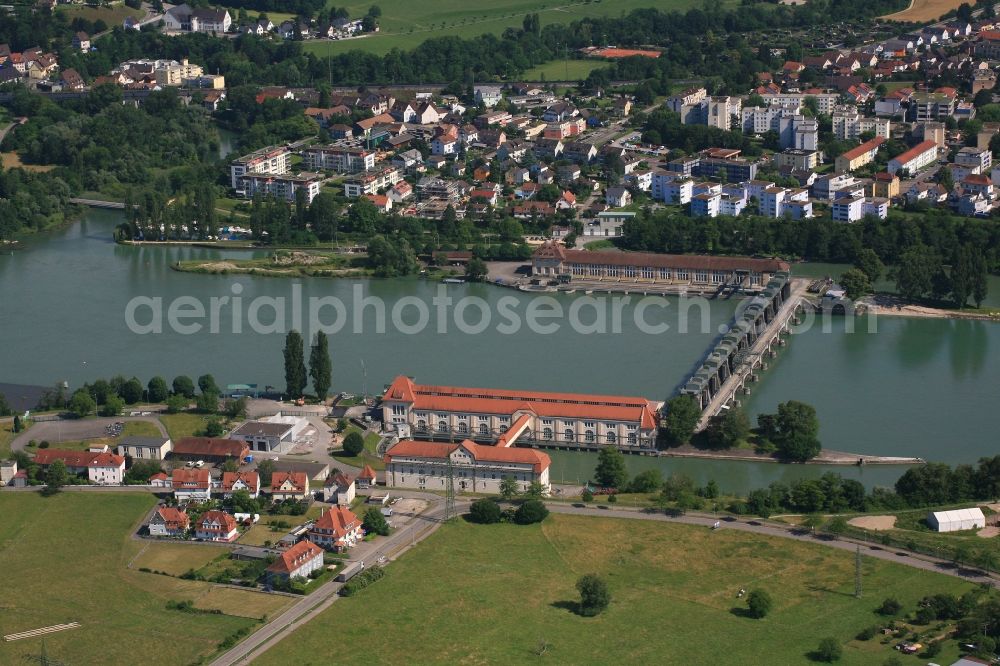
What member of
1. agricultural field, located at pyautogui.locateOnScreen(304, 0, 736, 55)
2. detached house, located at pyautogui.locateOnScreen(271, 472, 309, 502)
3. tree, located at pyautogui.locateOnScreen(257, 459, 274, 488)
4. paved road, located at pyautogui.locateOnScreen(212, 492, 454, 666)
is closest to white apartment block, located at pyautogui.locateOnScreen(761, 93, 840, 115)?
agricultural field, located at pyautogui.locateOnScreen(304, 0, 736, 55)

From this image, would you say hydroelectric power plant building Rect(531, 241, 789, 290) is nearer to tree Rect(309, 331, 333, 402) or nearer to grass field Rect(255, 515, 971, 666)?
tree Rect(309, 331, 333, 402)

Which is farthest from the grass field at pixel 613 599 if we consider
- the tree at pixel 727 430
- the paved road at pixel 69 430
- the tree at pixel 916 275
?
the tree at pixel 916 275

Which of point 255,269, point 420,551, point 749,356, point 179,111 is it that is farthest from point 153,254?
point 420,551

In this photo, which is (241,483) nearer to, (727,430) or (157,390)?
(157,390)

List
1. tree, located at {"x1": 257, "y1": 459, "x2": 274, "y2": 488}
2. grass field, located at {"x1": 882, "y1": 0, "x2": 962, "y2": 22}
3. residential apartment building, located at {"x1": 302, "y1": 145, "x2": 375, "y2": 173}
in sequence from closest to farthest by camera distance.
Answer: tree, located at {"x1": 257, "y1": 459, "x2": 274, "y2": 488} < residential apartment building, located at {"x1": 302, "y1": 145, "x2": 375, "y2": 173} < grass field, located at {"x1": 882, "y1": 0, "x2": 962, "y2": 22}

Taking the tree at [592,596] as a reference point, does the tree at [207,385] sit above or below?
above

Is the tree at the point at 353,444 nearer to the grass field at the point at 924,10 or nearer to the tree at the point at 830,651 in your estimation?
the tree at the point at 830,651

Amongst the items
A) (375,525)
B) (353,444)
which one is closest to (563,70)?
(353,444)

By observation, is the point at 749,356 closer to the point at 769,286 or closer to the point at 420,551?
the point at 769,286
